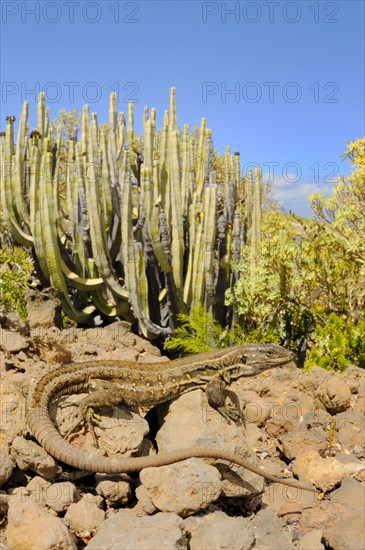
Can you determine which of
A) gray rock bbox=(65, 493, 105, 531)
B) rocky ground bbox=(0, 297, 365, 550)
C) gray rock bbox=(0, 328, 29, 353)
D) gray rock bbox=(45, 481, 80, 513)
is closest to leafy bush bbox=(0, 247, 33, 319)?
rocky ground bbox=(0, 297, 365, 550)

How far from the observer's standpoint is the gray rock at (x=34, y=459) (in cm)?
374

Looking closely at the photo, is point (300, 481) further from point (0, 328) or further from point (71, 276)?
point (71, 276)

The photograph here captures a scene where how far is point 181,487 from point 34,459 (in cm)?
104

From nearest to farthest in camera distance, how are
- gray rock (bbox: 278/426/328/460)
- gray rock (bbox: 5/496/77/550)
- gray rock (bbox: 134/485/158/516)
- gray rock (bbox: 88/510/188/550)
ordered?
gray rock (bbox: 88/510/188/550) < gray rock (bbox: 5/496/77/550) < gray rock (bbox: 134/485/158/516) < gray rock (bbox: 278/426/328/460)

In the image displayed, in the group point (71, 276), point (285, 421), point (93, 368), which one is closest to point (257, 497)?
point (285, 421)

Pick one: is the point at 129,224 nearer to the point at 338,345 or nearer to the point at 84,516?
the point at 338,345

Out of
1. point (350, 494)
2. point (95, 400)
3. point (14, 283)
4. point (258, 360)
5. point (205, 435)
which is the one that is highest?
point (14, 283)

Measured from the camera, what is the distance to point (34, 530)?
3.26 metres

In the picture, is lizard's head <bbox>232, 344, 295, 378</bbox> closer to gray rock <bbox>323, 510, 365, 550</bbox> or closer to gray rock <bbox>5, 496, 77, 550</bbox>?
gray rock <bbox>323, 510, 365, 550</bbox>

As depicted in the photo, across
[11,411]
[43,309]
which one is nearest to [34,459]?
[11,411]

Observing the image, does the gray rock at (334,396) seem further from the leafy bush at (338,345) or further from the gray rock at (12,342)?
the gray rock at (12,342)

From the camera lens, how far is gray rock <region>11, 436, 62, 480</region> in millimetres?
3740

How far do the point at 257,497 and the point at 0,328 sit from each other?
2.90 meters

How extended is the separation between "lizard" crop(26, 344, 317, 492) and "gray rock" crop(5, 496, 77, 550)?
1.48 feet
